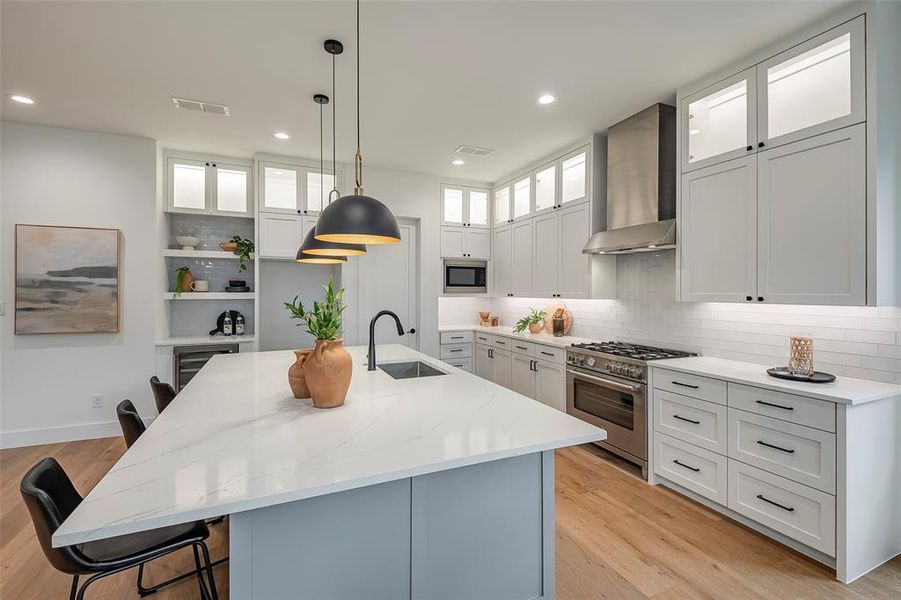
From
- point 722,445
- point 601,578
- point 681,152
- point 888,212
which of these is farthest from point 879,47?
point 601,578

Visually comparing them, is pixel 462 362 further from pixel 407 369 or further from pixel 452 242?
pixel 407 369

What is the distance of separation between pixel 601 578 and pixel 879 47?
116 inches

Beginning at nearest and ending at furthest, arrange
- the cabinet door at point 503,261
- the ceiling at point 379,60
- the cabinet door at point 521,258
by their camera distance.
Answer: the ceiling at point 379,60
the cabinet door at point 521,258
the cabinet door at point 503,261

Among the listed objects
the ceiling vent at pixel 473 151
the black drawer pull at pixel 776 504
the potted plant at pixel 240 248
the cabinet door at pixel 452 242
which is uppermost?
the ceiling vent at pixel 473 151

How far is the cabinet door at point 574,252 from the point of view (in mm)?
3955

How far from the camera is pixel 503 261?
5359 millimetres

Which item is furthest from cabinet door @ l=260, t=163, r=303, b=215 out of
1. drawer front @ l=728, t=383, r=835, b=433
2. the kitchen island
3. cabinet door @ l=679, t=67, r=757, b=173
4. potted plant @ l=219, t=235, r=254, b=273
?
drawer front @ l=728, t=383, r=835, b=433

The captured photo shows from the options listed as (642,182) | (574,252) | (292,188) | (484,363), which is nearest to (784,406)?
(642,182)

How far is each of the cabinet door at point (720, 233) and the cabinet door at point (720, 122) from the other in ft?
0.30

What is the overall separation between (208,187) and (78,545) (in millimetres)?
3921

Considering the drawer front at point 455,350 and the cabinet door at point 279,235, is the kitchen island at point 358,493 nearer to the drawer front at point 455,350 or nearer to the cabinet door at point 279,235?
the cabinet door at point 279,235

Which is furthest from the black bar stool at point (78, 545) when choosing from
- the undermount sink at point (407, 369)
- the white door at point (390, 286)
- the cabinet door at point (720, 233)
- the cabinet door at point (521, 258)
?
the cabinet door at point (521, 258)

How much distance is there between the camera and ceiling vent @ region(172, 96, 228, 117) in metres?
3.17

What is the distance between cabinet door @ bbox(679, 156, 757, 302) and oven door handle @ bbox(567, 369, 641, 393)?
77 cm
